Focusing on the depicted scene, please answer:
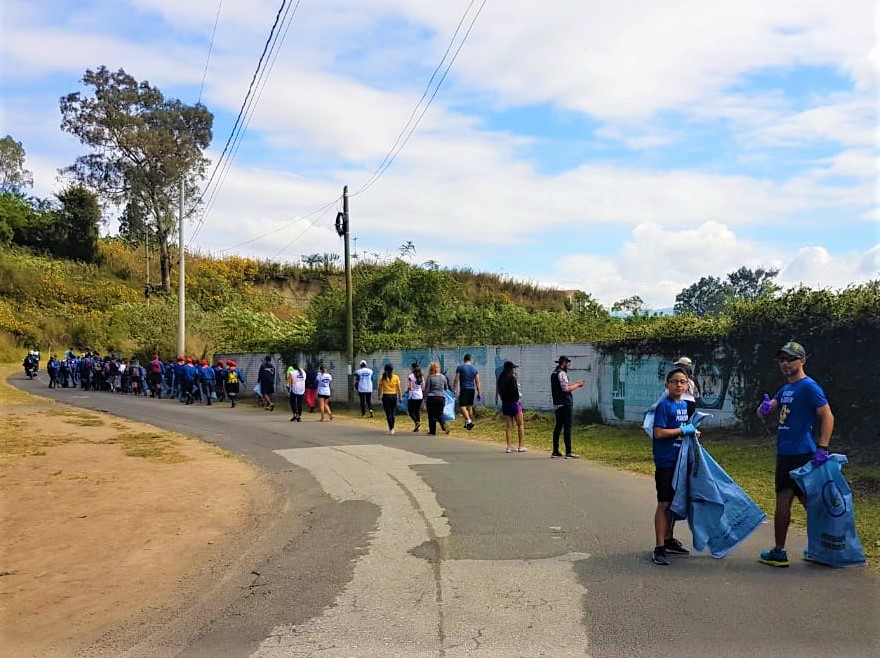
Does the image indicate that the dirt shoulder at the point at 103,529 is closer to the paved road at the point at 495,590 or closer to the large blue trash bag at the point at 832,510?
the paved road at the point at 495,590

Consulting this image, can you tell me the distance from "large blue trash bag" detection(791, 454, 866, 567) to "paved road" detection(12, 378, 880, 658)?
148 mm

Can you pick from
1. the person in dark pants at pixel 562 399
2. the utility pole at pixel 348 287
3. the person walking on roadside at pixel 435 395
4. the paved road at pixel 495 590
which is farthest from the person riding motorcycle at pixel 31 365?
the paved road at pixel 495 590

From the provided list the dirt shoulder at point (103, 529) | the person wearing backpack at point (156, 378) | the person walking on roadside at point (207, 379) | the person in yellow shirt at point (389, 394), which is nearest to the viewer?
the dirt shoulder at point (103, 529)

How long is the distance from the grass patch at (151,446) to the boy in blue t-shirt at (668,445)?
347 inches

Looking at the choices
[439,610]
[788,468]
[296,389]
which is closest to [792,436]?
[788,468]

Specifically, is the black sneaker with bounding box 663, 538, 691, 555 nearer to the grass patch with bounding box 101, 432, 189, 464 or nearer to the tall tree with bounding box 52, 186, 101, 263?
the grass patch with bounding box 101, 432, 189, 464

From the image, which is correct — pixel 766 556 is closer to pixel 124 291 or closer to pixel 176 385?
pixel 176 385

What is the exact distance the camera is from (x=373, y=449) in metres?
14.3

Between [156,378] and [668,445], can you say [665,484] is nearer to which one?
[668,445]

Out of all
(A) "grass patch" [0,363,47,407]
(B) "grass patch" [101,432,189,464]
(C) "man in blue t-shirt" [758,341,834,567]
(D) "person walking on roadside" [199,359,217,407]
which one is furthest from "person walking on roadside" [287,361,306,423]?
(C) "man in blue t-shirt" [758,341,834,567]

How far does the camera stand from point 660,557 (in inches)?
250

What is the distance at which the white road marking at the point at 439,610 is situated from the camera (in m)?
4.64

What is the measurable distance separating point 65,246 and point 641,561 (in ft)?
218

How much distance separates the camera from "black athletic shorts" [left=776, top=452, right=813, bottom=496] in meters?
6.27
